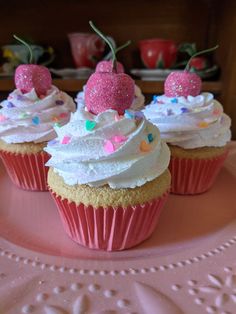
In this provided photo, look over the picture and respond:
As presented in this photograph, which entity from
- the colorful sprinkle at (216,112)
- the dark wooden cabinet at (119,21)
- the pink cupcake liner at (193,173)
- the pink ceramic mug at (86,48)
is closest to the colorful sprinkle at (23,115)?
the pink cupcake liner at (193,173)

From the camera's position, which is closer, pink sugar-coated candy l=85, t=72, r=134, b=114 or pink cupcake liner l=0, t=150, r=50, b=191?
pink sugar-coated candy l=85, t=72, r=134, b=114

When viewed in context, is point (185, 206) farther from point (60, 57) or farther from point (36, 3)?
point (36, 3)

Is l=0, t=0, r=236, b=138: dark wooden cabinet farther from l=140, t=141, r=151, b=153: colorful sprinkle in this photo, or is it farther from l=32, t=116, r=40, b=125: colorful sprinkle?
Answer: l=140, t=141, r=151, b=153: colorful sprinkle

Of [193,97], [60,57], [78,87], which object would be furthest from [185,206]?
[60,57]

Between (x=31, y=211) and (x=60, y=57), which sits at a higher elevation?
(x=60, y=57)

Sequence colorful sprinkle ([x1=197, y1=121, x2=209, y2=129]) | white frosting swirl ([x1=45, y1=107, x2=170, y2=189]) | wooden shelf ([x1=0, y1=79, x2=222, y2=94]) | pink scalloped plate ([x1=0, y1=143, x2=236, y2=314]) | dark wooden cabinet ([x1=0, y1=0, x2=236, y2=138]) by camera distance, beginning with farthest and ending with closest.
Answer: dark wooden cabinet ([x1=0, y1=0, x2=236, y2=138])
wooden shelf ([x1=0, y1=79, x2=222, y2=94])
colorful sprinkle ([x1=197, y1=121, x2=209, y2=129])
white frosting swirl ([x1=45, y1=107, x2=170, y2=189])
pink scalloped plate ([x1=0, y1=143, x2=236, y2=314])

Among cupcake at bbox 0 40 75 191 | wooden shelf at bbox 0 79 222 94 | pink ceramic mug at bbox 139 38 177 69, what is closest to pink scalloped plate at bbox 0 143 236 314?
cupcake at bbox 0 40 75 191
